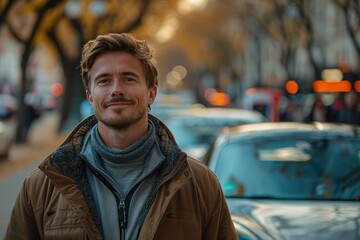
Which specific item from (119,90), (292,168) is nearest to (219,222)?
(119,90)

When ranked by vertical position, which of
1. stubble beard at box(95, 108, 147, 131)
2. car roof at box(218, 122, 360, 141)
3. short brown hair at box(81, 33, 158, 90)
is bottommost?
car roof at box(218, 122, 360, 141)

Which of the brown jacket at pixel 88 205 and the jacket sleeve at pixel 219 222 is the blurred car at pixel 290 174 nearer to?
the jacket sleeve at pixel 219 222

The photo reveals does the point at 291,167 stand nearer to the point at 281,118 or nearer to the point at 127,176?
the point at 127,176

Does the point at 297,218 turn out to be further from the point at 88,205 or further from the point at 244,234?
Answer: the point at 88,205

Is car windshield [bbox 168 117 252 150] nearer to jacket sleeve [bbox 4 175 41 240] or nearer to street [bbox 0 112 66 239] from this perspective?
street [bbox 0 112 66 239]

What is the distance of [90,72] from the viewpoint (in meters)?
3.18

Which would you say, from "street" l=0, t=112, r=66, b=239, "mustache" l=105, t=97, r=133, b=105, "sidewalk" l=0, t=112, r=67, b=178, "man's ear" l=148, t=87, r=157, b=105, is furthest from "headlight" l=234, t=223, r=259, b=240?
"sidewalk" l=0, t=112, r=67, b=178

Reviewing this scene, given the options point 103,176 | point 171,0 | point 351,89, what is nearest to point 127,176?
point 103,176

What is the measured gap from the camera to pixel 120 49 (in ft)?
10.2

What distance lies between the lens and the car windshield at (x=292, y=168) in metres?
6.81

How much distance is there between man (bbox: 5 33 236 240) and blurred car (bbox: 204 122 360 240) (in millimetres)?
2464

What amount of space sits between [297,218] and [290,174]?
4.42 feet

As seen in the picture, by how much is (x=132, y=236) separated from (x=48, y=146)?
84.5 feet

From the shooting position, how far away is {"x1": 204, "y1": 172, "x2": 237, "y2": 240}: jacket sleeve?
10.4 ft
